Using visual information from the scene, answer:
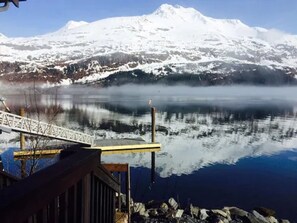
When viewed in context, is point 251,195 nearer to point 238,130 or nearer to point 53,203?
point 53,203

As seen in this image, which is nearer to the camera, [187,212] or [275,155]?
[187,212]

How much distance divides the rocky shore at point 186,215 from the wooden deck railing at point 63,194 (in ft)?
37.2

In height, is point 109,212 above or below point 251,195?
above

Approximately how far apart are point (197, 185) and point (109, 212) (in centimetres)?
1960

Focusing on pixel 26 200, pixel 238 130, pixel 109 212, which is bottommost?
pixel 238 130

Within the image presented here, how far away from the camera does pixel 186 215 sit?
51.0ft

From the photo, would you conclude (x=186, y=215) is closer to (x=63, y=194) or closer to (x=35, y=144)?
(x=35, y=144)

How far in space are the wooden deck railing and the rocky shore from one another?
447 inches

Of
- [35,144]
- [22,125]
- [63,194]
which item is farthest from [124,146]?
[63,194]

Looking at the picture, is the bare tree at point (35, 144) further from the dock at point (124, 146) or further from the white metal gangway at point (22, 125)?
the dock at point (124, 146)

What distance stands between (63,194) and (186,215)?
1387 centimetres

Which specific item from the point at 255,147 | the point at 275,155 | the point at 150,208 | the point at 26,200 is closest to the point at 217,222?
the point at 150,208

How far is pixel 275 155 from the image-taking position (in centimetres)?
3428

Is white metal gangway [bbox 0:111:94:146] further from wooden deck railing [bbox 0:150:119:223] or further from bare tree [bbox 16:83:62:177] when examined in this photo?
wooden deck railing [bbox 0:150:119:223]
